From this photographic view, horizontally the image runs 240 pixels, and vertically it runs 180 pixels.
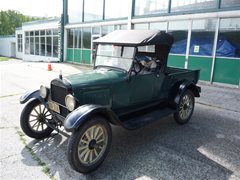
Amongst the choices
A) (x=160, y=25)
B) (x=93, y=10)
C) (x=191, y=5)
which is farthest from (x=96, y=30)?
(x=191, y=5)

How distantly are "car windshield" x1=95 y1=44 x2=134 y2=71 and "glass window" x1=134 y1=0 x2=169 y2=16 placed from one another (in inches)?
318

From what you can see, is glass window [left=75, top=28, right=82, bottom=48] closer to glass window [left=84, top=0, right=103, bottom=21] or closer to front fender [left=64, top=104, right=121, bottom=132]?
glass window [left=84, top=0, right=103, bottom=21]

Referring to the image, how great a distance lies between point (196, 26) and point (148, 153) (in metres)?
8.31

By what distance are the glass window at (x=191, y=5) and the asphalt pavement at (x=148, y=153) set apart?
20.5 feet

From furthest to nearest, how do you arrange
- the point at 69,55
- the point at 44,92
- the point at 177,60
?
the point at 69,55 → the point at 177,60 → the point at 44,92

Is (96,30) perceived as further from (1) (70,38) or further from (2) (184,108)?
(2) (184,108)

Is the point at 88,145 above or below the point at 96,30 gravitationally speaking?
below

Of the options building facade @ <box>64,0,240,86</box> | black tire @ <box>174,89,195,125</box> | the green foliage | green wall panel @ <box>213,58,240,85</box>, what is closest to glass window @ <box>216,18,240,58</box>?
building facade @ <box>64,0,240,86</box>

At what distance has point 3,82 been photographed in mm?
9570

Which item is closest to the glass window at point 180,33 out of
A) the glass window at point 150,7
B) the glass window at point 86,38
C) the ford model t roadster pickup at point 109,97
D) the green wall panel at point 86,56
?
the glass window at point 150,7

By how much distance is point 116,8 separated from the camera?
14328 mm

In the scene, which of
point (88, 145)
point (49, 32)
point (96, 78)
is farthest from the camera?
point (49, 32)

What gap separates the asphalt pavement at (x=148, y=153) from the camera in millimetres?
3180

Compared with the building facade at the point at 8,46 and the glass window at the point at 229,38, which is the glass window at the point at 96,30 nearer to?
the glass window at the point at 229,38
